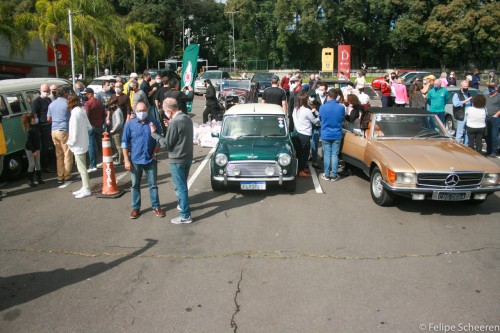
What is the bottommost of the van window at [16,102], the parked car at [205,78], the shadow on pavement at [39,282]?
the shadow on pavement at [39,282]

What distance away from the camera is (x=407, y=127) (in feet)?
29.2

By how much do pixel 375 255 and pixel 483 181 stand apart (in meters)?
2.51

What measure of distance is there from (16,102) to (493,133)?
11.5 meters

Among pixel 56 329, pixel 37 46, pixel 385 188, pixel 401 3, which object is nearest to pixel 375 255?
pixel 385 188

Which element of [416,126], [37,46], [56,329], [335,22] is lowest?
[56,329]

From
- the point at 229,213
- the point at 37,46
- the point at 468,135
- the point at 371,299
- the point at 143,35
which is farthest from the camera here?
the point at 143,35

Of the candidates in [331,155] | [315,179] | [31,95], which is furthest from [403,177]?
[31,95]

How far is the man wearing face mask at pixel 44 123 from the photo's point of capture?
1019cm

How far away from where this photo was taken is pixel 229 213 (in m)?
7.79

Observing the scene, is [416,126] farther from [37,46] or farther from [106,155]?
[37,46]

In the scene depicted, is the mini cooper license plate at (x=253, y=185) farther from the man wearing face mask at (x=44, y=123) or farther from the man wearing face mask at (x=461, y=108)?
the man wearing face mask at (x=461, y=108)

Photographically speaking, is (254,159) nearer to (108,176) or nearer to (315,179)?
(315,179)

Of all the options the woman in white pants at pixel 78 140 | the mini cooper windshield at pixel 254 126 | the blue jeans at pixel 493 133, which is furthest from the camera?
the blue jeans at pixel 493 133

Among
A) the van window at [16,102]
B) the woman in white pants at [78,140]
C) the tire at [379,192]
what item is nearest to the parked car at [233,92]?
the van window at [16,102]
